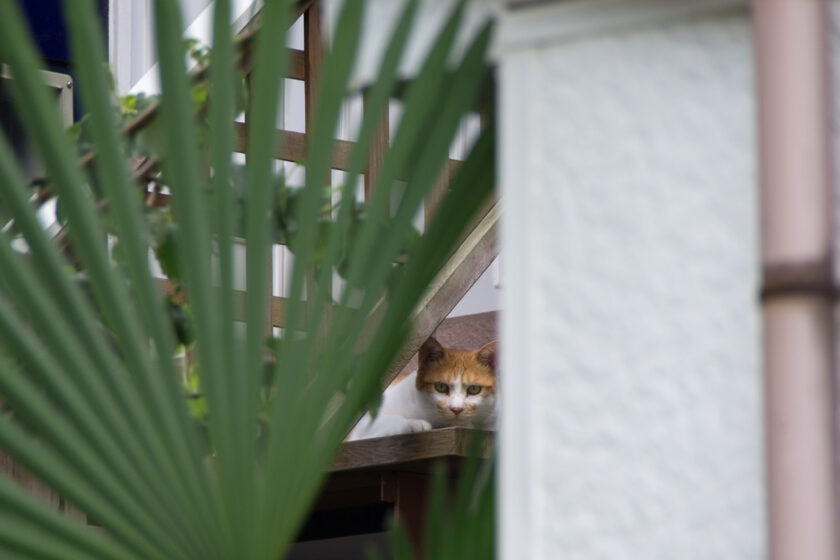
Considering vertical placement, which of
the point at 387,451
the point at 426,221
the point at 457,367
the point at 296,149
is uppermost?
the point at 296,149

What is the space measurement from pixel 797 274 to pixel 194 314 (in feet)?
1.58

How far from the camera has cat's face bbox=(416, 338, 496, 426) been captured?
2.92m

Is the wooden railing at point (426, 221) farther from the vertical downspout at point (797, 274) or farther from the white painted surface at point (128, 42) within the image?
the white painted surface at point (128, 42)

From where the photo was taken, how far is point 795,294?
23.3 inches

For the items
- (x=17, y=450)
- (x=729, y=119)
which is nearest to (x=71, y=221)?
(x=17, y=450)

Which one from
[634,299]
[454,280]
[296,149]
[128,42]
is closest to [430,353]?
[454,280]

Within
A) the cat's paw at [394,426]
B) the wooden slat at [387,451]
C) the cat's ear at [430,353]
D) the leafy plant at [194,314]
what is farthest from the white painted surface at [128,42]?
the leafy plant at [194,314]

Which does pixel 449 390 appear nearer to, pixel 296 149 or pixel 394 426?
pixel 394 426

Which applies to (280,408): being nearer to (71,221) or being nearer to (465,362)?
(71,221)

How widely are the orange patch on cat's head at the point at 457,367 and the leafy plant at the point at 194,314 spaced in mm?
2013

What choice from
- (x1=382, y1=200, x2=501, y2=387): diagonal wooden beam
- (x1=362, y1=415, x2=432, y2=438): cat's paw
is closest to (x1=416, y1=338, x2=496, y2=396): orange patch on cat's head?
(x1=362, y1=415, x2=432, y2=438): cat's paw

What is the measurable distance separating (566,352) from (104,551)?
416 millimetres

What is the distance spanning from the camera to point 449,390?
2.96 metres

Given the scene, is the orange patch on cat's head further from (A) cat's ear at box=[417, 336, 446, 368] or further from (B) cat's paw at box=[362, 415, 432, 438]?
(B) cat's paw at box=[362, 415, 432, 438]
